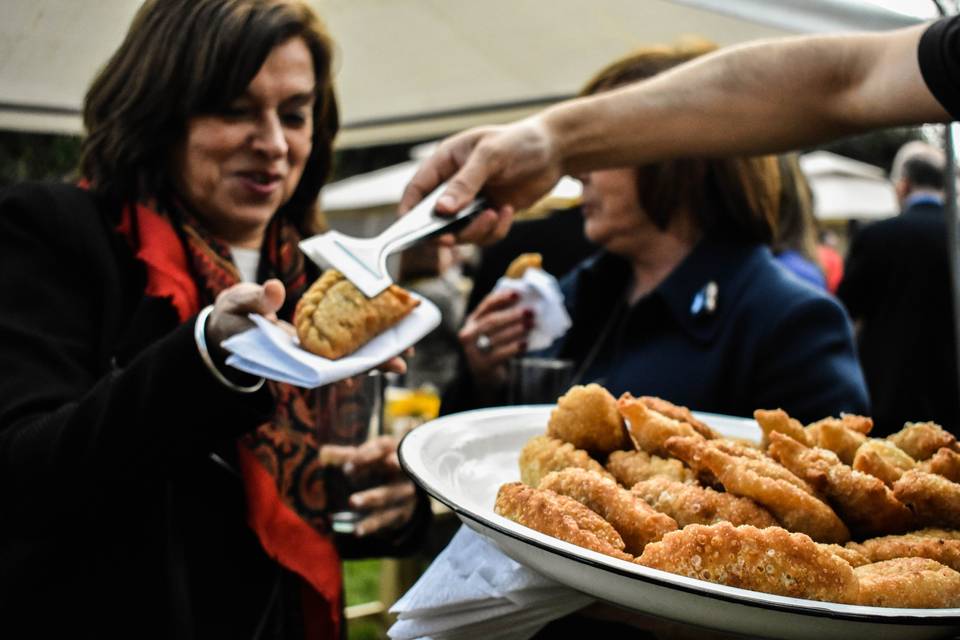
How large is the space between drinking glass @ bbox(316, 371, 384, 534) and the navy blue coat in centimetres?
69

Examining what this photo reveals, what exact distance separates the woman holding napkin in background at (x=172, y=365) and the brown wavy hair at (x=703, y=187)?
37.7 inches

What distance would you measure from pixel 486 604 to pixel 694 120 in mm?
1138

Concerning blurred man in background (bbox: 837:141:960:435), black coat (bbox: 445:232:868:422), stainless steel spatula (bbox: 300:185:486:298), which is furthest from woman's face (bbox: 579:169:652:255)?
blurred man in background (bbox: 837:141:960:435)

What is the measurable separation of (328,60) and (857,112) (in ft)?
3.57

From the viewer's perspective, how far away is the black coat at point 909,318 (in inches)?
168

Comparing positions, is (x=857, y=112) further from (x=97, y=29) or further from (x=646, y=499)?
(x=97, y=29)

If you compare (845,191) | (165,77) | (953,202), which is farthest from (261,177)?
(845,191)

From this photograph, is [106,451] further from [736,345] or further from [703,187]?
[703,187]

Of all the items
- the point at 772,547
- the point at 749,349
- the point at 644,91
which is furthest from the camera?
the point at 749,349

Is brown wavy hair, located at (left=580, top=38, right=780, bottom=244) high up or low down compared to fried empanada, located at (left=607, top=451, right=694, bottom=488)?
up

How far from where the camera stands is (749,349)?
190 centimetres

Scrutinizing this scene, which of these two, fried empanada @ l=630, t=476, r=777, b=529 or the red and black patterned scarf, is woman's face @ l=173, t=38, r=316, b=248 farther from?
fried empanada @ l=630, t=476, r=777, b=529

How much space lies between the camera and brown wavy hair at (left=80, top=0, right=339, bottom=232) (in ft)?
4.75

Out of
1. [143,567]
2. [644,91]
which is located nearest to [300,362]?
[143,567]
